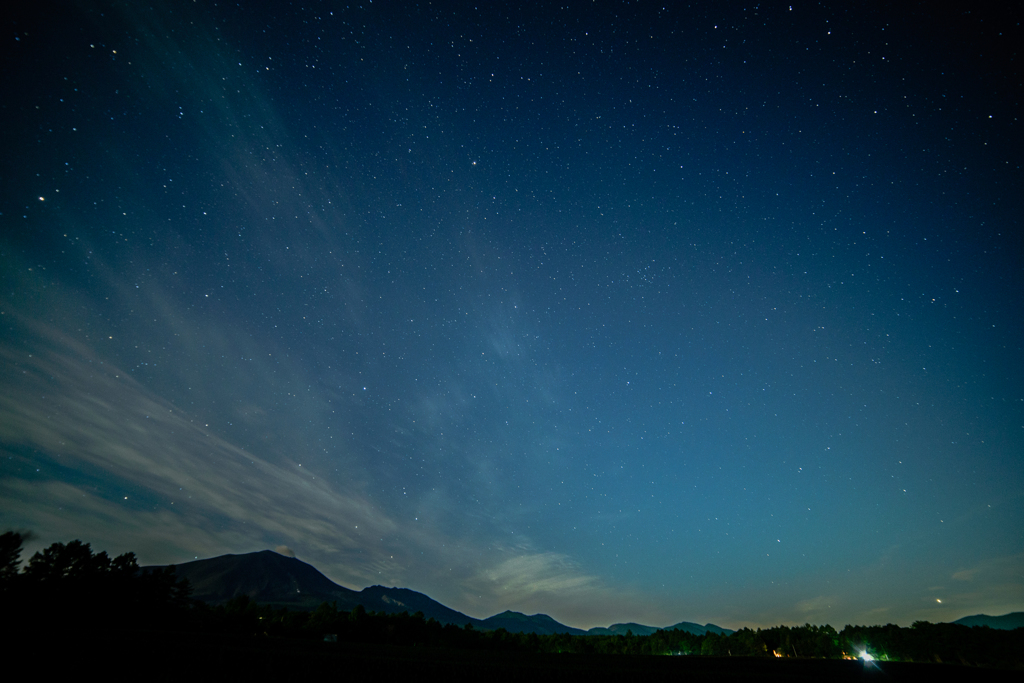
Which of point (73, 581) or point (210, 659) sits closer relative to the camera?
point (210, 659)

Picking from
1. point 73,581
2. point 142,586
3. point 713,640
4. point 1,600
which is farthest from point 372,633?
point 713,640

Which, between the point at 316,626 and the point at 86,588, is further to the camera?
the point at 316,626

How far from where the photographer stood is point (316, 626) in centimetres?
8856

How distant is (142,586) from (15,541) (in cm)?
1824

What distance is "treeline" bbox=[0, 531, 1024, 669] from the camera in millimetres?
58406

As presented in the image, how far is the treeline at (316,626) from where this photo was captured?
58406mm

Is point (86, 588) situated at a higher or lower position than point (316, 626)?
higher

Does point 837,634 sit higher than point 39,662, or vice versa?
point 837,634

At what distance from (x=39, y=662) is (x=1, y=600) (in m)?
62.9

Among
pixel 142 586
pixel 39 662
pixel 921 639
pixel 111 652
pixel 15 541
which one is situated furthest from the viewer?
pixel 921 639

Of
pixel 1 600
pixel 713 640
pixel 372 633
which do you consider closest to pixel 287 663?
pixel 1 600

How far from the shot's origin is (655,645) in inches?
5728

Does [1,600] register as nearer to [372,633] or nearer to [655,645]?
[372,633]

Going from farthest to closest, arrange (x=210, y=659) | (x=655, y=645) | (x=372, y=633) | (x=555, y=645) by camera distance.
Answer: (x=655, y=645) → (x=555, y=645) → (x=372, y=633) → (x=210, y=659)
